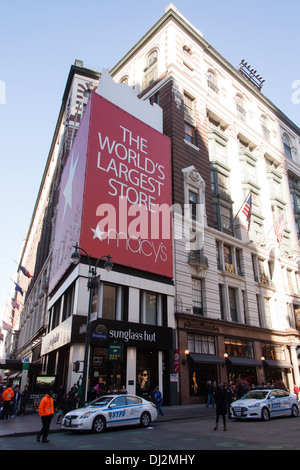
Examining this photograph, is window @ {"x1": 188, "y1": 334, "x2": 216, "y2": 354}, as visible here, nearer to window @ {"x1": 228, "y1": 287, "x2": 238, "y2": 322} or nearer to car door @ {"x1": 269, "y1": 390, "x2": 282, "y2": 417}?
window @ {"x1": 228, "y1": 287, "x2": 238, "y2": 322}

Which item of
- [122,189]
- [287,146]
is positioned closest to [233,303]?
[122,189]

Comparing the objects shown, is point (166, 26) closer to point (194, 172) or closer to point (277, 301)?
point (194, 172)

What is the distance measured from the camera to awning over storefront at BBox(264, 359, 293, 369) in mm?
35784

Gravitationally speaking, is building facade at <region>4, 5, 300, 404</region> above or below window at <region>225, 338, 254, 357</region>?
above

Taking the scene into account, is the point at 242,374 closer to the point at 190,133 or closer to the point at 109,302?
the point at 109,302

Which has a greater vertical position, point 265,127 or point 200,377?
point 265,127

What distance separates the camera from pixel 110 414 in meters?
15.0

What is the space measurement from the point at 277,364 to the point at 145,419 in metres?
24.6

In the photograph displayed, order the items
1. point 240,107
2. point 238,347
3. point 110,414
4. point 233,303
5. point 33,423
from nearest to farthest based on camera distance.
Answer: point 110,414 < point 33,423 < point 238,347 < point 233,303 < point 240,107

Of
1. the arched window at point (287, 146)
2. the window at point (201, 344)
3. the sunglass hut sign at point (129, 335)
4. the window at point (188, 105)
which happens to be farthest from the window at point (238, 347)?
the arched window at point (287, 146)

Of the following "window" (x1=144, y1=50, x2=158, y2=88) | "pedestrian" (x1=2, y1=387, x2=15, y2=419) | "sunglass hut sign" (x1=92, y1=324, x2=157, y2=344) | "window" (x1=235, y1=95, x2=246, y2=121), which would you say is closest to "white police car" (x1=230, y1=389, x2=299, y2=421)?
"sunglass hut sign" (x1=92, y1=324, x2=157, y2=344)

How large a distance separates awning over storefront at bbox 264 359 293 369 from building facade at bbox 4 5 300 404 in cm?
14

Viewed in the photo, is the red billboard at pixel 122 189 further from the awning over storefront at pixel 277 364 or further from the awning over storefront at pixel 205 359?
the awning over storefront at pixel 277 364
